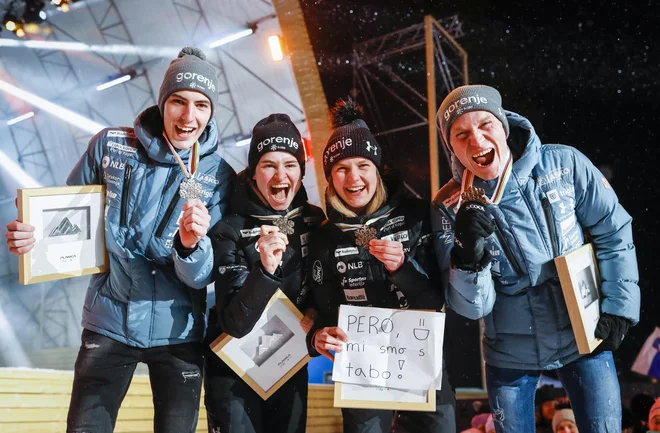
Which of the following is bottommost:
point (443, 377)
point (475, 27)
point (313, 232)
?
point (443, 377)

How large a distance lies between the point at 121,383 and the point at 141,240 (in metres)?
0.50

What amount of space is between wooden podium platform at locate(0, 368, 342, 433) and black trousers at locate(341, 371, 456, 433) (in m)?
1.81

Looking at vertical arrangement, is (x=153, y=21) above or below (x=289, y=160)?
above

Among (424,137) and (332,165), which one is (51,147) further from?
(332,165)

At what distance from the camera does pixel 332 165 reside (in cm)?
212

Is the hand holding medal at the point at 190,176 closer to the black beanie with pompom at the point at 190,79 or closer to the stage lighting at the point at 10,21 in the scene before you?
the black beanie with pompom at the point at 190,79

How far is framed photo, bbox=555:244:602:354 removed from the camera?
5.75ft

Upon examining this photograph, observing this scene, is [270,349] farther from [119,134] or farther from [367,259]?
[119,134]

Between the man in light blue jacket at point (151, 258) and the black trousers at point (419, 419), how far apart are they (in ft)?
1.82

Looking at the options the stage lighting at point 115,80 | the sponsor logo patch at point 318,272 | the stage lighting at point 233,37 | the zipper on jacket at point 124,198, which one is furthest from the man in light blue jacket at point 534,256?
the stage lighting at point 115,80

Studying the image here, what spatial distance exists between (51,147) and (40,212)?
4275 mm

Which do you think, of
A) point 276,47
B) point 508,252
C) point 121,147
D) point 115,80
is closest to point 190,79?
point 121,147

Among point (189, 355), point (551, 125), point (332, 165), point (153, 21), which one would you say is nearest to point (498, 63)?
point (551, 125)

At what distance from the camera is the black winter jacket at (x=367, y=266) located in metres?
1.97
